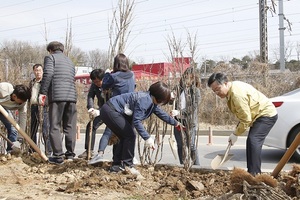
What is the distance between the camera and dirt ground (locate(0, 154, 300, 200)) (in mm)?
3668

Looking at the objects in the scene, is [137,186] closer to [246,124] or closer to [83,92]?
[246,124]

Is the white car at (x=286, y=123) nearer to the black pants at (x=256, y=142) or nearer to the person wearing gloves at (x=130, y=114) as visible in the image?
the black pants at (x=256, y=142)

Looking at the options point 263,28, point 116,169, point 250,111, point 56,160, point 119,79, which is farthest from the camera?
point 263,28

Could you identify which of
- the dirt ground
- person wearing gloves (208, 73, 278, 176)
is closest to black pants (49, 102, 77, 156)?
the dirt ground

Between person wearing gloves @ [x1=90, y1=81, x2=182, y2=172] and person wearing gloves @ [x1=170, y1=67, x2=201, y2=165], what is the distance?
0.49ft

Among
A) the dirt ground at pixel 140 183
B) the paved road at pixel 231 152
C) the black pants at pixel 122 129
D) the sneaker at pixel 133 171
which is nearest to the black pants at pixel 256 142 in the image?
the dirt ground at pixel 140 183

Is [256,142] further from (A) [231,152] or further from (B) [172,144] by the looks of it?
(A) [231,152]

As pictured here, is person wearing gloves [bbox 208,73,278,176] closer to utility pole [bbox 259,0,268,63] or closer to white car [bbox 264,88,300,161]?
white car [bbox 264,88,300,161]

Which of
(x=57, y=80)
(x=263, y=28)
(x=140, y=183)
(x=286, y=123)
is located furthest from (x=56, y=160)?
(x=263, y=28)

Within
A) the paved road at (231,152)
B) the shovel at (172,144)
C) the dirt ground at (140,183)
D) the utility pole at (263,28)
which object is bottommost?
the paved road at (231,152)

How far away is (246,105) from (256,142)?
0.45 meters

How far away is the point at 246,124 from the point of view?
16.2 ft

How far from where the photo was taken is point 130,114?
529 centimetres

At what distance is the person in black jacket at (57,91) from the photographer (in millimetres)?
6070
